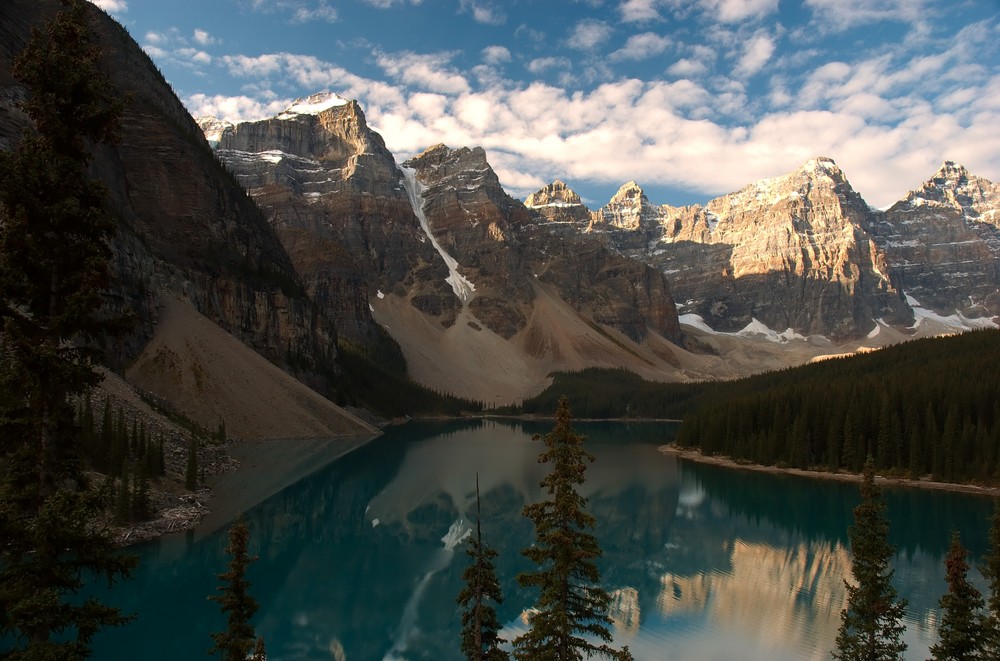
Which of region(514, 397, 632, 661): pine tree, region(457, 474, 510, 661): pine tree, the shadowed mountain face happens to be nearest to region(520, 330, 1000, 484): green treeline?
region(514, 397, 632, 661): pine tree

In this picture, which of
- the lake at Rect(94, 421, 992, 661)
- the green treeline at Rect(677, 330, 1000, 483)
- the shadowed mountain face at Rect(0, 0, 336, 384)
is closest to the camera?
the lake at Rect(94, 421, 992, 661)

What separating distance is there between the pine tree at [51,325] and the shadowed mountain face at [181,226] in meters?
80.2

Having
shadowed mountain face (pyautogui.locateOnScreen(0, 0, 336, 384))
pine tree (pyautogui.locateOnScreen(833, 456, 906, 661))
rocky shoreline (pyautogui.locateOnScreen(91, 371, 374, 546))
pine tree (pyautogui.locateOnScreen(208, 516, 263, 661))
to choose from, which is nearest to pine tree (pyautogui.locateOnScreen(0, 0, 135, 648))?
pine tree (pyautogui.locateOnScreen(208, 516, 263, 661))

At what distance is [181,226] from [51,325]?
363ft

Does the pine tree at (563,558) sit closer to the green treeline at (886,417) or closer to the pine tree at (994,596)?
the pine tree at (994,596)

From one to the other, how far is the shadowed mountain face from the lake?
46.4 metres

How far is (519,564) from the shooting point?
37250 millimetres

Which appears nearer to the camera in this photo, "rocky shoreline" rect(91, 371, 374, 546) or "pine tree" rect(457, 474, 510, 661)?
"pine tree" rect(457, 474, 510, 661)

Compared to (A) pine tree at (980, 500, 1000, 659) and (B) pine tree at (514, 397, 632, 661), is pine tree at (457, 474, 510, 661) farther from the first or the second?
(A) pine tree at (980, 500, 1000, 659)

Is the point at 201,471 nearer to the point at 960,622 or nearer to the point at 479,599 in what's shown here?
the point at 479,599

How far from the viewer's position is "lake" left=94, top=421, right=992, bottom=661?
2639 cm

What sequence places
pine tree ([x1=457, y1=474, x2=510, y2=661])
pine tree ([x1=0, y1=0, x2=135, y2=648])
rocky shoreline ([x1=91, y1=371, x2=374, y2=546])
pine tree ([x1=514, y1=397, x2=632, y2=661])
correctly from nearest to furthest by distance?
1. pine tree ([x1=0, y1=0, x2=135, y2=648])
2. pine tree ([x1=457, y1=474, x2=510, y2=661])
3. pine tree ([x1=514, y1=397, x2=632, y2=661])
4. rocky shoreline ([x1=91, y1=371, x2=374, y2=546])

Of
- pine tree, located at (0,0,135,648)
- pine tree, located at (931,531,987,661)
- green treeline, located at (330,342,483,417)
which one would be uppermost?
pine tree, located at (0,0,135,648)

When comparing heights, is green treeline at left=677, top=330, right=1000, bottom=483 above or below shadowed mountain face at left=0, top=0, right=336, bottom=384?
below
